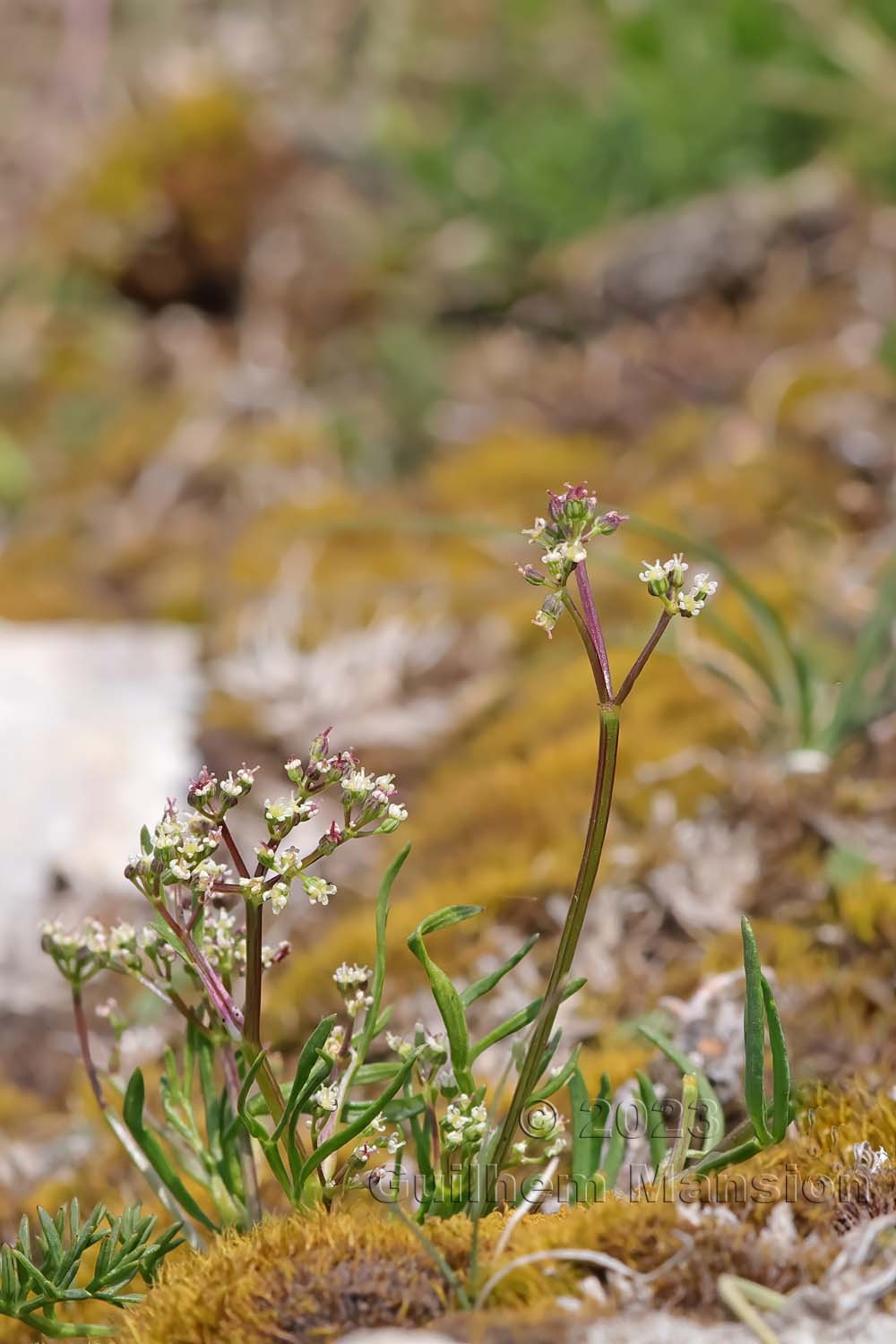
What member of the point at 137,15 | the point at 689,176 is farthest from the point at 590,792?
the point at 137,15

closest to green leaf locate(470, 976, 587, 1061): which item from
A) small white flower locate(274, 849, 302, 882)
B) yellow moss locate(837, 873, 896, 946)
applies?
small white flower locate(274, 849, 302, 882)

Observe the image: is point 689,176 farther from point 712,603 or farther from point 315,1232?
point 315,1232

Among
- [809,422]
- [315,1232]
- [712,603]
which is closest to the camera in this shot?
[315,1232]

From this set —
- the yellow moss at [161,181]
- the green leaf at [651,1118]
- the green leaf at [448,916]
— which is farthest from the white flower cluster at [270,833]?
the yellow moss at [161,181]

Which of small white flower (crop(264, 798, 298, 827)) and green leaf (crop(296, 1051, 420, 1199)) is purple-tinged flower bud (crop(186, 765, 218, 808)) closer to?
small white flower (crop(264, 798, 298, 827))

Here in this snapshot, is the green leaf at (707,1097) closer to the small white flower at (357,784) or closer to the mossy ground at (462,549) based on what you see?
the mossy ground at (462,549)

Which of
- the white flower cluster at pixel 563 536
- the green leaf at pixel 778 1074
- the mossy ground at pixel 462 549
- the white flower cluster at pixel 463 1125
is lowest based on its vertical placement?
the green leaf at pixel 778 1074

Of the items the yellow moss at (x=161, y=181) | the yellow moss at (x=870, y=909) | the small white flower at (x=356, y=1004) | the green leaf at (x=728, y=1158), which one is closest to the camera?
the green leaf at (x=728, y=1158)
